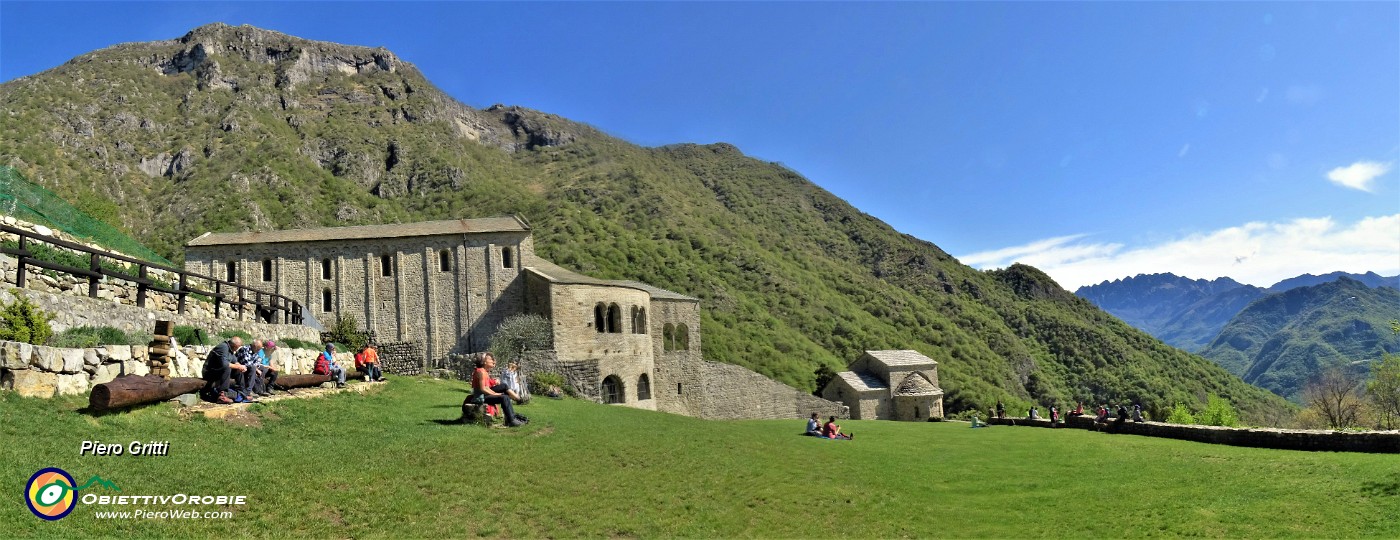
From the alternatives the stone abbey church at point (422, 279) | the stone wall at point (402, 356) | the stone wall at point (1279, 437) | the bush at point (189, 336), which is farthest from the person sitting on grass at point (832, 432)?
the stone wall at point (402, 356)

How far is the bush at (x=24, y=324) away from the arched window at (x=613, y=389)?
26.0 m

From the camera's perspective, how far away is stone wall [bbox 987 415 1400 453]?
53.1ft

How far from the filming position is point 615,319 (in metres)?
38.6

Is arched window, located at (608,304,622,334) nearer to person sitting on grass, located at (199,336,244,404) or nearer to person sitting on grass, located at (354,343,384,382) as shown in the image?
person sitting on grass, located at (354,343,384,382)

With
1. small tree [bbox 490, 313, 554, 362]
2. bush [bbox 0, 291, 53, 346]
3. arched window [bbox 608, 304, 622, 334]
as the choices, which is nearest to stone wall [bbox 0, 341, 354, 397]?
bush [bbox 0, 291, 53, 346]

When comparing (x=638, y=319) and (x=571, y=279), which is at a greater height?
(x=571, y=279)

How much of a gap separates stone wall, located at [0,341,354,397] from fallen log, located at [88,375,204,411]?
1.82 feet

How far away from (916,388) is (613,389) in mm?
20634

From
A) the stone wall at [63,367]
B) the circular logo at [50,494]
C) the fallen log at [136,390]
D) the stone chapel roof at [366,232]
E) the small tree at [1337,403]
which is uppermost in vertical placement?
the stone chapel roof at [366,232]

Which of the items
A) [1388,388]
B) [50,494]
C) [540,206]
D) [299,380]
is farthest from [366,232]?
[1388,388]

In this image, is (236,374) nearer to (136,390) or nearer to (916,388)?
(136,390)

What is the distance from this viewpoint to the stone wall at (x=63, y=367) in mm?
10188

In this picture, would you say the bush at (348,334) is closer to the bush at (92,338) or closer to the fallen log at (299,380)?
the fallen log at (299,380)

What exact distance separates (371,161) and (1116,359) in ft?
374
